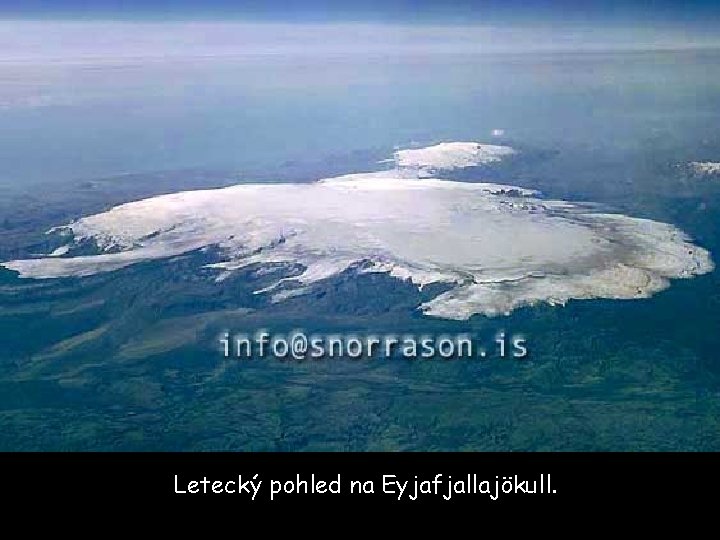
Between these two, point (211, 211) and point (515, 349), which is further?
point (211, 211)

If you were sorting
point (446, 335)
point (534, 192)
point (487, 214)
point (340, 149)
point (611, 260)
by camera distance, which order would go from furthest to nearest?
point (340, 149) < point (534, 192) < point (487, 214) < point (611, 260) < point (446, 335)

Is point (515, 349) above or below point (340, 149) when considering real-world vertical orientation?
below

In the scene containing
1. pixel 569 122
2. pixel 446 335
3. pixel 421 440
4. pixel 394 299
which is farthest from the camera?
pixel 569 122

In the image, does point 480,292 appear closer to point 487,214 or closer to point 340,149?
point 487,214

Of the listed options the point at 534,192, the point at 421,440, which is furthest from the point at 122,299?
the point at 534,192

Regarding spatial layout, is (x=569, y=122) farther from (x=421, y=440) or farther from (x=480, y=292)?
(x=421, y=440)
